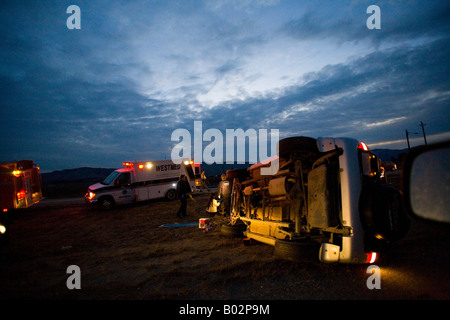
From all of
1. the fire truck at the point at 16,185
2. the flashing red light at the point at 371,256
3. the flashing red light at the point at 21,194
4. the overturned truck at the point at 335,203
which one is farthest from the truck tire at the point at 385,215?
the flashing red light at the point at 21,194

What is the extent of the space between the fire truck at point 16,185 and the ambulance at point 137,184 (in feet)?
12.4

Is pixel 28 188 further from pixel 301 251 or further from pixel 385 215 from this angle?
pixel 385 215

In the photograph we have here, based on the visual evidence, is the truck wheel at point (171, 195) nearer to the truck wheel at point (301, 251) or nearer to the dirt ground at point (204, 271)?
the dirt ground at point (204, 271)

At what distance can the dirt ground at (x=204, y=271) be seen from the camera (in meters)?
3.33

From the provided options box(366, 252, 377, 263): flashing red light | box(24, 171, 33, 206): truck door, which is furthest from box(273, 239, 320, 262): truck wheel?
box(24, 171, 33, 206): truck door

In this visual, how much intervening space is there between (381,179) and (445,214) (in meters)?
3.04

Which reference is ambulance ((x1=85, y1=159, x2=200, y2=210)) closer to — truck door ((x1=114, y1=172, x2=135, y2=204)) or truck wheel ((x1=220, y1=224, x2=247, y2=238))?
truck door ((x1=114, y1=172, x2=135, y2=204))

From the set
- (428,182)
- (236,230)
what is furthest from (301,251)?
(236,230)

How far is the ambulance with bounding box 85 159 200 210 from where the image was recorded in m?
14.0

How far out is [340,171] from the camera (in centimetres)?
354

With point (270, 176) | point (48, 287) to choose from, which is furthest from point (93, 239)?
point (270, 176)

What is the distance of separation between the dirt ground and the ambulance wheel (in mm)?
6688

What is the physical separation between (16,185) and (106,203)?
19.0 ft
